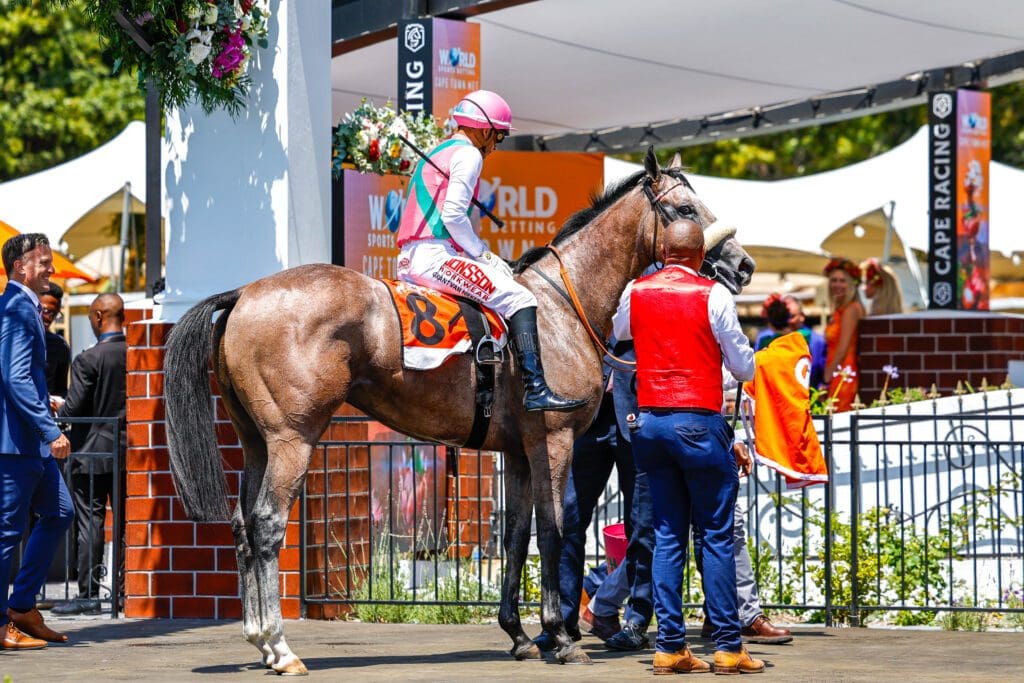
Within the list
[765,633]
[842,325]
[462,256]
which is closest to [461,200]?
[462,256]

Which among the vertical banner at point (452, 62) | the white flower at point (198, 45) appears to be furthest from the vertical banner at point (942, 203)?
the white flower at point (198, 45)

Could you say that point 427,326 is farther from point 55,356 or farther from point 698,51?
point 698,51

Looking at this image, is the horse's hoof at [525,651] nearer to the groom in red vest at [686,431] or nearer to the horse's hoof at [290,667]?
the groom in red vest at [686,431]

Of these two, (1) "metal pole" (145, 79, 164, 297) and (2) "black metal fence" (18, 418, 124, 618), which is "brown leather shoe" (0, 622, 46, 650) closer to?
(2) "black metal fence" (18, 418, 124, 618)

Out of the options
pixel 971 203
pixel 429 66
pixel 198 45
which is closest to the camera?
pixel 198 45

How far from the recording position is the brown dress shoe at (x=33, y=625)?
344 inches

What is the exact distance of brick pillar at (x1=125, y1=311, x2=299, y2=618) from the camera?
32.8 ft

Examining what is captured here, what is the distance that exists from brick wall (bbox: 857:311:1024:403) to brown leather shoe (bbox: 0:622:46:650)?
9.33 metres

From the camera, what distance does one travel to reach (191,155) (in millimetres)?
10172

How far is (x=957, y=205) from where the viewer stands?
16.0 m

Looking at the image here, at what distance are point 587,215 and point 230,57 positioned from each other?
8.37 ft

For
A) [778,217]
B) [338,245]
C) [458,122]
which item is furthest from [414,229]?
[778,217]

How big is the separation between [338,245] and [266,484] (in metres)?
5.01

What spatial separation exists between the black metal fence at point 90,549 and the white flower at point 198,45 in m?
2.23
